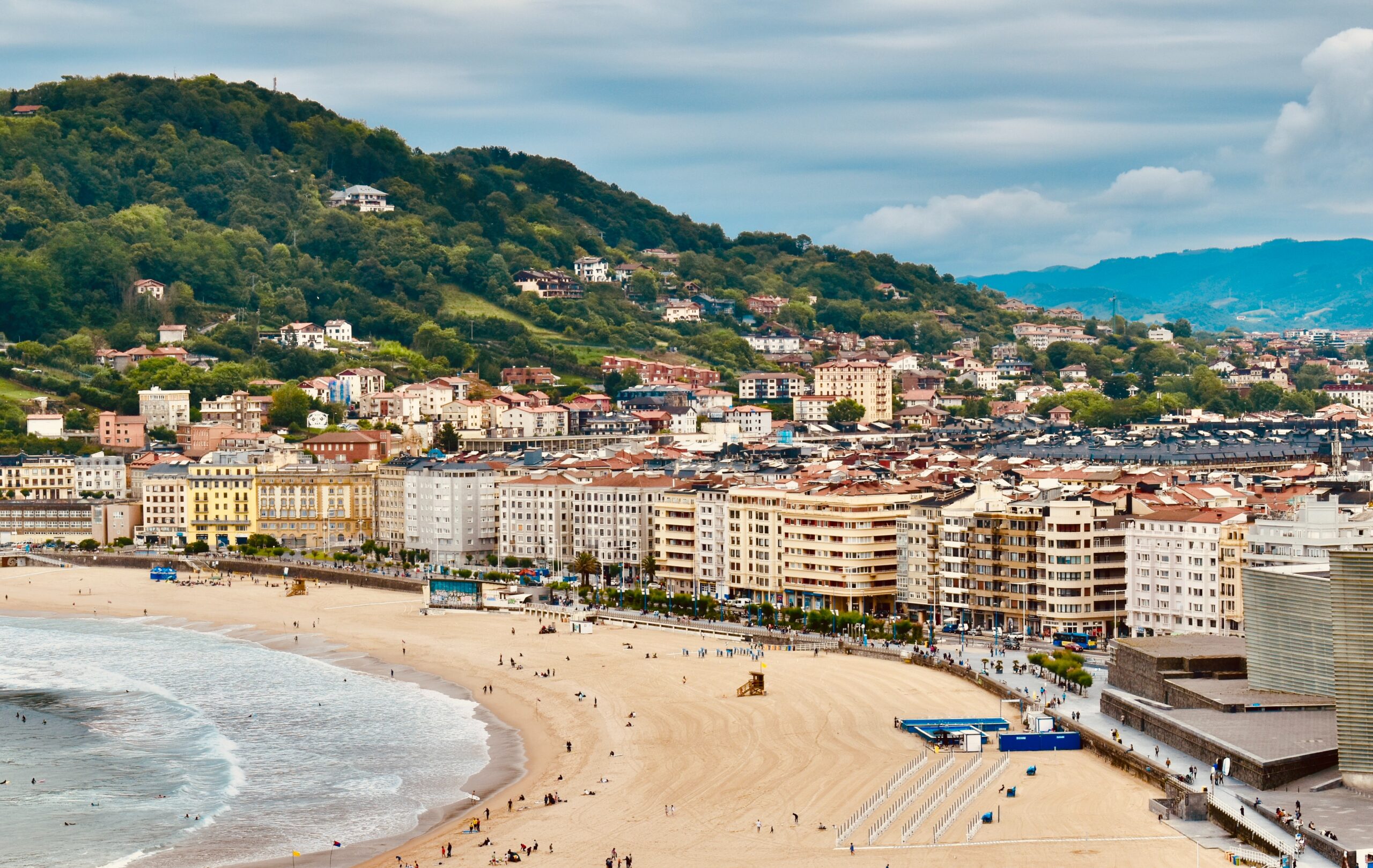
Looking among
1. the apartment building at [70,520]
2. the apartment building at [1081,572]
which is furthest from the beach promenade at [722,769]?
the apartment building at [70,520]

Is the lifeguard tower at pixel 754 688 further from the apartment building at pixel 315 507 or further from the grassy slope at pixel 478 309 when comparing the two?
the grassy slope at pixel 478 309

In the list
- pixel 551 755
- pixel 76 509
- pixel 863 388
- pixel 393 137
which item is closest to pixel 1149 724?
pixel 551 755

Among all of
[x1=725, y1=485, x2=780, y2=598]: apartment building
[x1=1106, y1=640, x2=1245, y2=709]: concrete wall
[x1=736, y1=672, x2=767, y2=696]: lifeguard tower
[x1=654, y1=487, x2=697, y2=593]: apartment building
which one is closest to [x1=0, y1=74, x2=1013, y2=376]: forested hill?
[x1=654, y1=487, x2=697, y2=593]: apartment building

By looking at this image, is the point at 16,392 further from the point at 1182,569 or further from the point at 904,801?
the point at 904,801

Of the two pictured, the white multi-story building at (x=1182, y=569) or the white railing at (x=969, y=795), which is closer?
the white railing at (x=969, y=795)

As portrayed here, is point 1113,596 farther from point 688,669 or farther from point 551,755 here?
point 551,755

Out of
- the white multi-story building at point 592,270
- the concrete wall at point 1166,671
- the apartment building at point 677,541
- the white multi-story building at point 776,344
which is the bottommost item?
the concrete wall at point 1166,671
